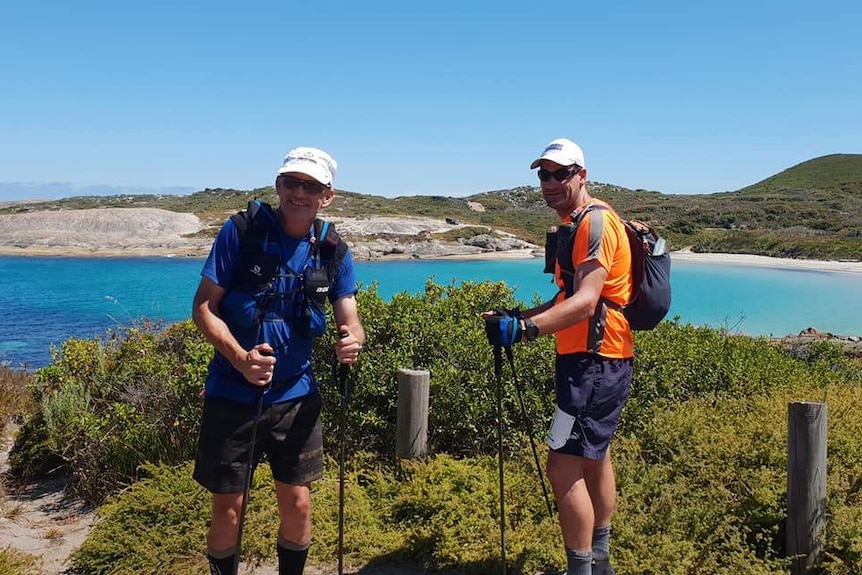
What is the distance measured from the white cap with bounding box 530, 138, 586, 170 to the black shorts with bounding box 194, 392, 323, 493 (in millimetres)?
1593

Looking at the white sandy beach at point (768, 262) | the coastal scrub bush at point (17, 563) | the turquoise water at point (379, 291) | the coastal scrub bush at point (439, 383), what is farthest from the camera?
the white sandy beach at point (768, 262)

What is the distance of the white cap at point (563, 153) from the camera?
2887mm

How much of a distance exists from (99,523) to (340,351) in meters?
2.54

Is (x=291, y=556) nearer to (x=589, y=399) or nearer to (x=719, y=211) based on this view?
(x=589, y=399)

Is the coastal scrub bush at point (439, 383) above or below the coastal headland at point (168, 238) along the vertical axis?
below

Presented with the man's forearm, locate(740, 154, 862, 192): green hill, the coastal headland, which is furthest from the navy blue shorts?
locate(740, 154, 862, 192): green hill

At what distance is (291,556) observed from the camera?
2.99 metres

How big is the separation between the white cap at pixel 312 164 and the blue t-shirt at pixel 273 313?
0.79 feet

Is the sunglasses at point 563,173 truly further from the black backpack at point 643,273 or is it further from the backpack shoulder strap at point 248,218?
the backpack shoulder strap at point 248,218

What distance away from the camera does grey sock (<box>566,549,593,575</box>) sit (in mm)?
2938

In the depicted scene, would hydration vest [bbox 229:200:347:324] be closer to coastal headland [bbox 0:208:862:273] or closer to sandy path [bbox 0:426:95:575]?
sandy path [bbox 0:426:95:575]

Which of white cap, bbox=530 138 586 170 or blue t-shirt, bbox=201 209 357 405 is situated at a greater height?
white cap, bbox=530 138 586 170

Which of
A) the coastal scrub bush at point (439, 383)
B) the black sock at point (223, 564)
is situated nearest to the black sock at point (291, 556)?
the black sock at point (223, 564)

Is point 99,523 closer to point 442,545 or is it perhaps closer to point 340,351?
point 442,545
